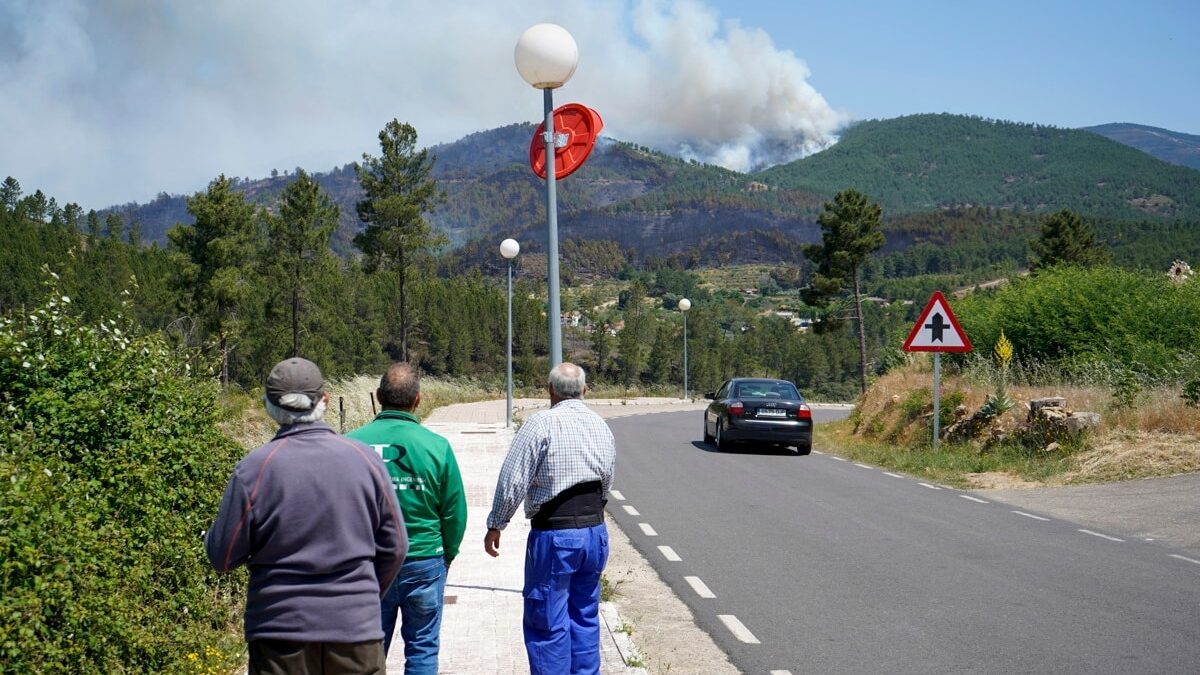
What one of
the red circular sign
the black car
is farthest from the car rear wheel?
the red circular sign

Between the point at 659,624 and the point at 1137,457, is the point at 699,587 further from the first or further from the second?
the point at 1137,457

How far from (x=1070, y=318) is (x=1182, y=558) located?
1407 centimetres

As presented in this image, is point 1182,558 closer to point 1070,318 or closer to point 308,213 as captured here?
point 1070,318

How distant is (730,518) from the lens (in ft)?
39.0

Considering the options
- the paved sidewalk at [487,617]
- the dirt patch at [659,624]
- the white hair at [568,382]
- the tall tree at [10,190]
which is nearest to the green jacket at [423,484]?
the white hair at [568,382]

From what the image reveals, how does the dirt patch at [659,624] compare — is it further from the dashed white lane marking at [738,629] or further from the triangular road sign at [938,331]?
the triangular road sign at [938,331]

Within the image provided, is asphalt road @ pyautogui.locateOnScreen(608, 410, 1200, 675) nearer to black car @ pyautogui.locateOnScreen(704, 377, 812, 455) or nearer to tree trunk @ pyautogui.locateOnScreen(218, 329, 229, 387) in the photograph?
tree trunk @ pyautogui.locateOnScreen(218, 329, 229, 387)

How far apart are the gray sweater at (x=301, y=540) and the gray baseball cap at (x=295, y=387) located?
13 cm

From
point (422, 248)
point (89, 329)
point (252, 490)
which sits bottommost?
point (252, 490)

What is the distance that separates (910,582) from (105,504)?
591 centimetres

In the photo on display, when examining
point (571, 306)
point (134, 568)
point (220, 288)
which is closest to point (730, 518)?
point (134, 568)

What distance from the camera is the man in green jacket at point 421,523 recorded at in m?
4.68

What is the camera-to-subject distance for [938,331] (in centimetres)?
1803

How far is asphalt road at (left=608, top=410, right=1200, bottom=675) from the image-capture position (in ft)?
20.5
